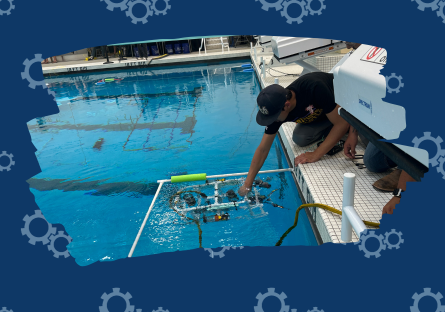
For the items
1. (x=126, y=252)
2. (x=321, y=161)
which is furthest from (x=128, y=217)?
(x=321, y=161)

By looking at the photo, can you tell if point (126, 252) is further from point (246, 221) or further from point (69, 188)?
point (69, 188)

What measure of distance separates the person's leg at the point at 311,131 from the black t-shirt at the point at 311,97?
28 cm

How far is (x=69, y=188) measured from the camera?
14.6ft

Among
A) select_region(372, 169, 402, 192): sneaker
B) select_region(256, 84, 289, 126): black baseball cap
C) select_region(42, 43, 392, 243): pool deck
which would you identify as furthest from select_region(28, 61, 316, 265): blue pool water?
select_region(256, 84, 289, 126): black baseball cap

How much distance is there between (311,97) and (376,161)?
0.83 meters

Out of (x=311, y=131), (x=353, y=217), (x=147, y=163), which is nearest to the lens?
(x=353, y=217)

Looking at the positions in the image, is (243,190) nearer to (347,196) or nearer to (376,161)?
(376,161)

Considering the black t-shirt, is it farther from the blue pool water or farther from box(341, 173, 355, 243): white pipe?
box(341, 173, 355, 243): white pipe

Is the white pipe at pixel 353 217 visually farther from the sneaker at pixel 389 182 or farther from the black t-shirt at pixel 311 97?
the black t-shirt at pixel 311 97

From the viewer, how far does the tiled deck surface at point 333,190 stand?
2139 mm

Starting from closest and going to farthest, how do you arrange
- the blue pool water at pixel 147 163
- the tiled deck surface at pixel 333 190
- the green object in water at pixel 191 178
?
the tiled deck surface at pixel 333 190
the blue pool water at pixel 147 163
the green object in water at pixel 191 178

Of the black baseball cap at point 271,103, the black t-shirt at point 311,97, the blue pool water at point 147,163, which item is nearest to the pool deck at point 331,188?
the blue pool water at point 147,163

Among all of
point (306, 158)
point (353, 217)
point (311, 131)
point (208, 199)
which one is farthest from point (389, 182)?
point (208, 199)

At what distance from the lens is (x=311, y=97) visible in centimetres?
302
